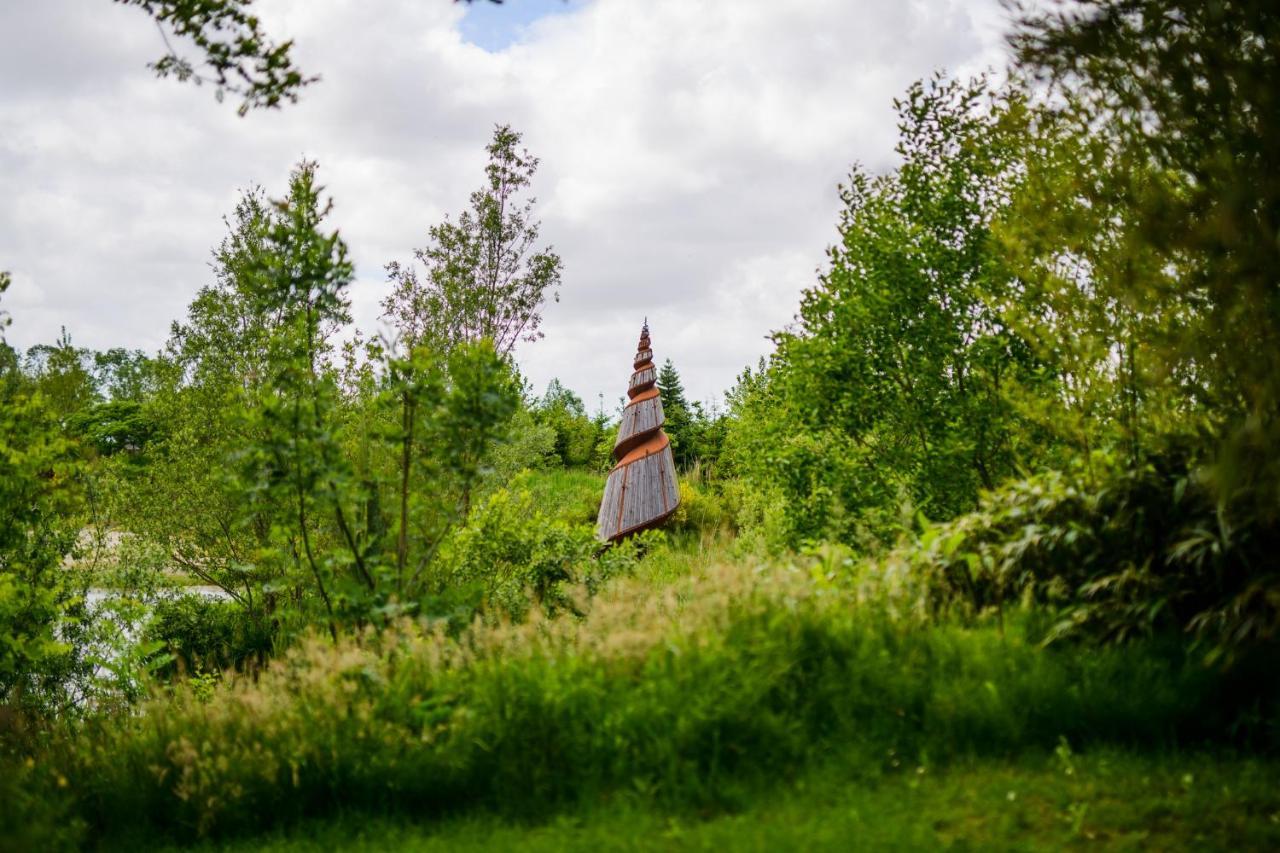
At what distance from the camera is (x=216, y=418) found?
39.8ft

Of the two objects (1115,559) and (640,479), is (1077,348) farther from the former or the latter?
(640,479)

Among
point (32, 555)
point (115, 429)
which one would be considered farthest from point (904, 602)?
point (115, 429)

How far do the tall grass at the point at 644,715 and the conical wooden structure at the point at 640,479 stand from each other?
7682 mm

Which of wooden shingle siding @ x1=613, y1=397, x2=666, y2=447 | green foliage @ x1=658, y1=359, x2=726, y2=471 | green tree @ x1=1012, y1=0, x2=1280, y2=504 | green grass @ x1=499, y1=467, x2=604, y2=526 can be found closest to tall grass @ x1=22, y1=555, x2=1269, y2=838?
green tree @ x1=1012, y1=0, x2=1280, y2=504

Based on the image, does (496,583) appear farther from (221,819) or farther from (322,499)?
Result: (221,819)

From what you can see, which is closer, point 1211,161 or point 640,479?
point 1211,161

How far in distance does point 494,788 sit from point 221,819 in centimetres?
122

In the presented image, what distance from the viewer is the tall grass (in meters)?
3.99

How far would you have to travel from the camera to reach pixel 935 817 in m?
3.50

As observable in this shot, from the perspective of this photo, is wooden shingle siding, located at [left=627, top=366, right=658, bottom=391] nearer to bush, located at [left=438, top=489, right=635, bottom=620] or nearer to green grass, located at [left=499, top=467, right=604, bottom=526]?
green grass, located at [left=499, top=467, right=604, bottom=526]

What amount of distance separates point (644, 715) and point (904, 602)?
1.54m

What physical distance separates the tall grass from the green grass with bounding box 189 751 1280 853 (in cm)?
12

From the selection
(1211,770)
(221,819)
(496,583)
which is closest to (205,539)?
(496,583)

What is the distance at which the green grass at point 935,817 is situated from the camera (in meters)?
3.34
